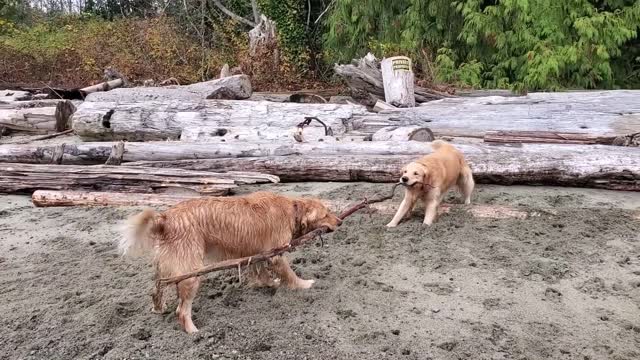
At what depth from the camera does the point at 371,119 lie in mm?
10383

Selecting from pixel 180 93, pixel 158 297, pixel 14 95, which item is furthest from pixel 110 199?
pixel 14 95

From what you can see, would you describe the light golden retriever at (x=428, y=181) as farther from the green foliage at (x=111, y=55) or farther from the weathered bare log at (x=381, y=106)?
the green foliage at (x=111, y=55)

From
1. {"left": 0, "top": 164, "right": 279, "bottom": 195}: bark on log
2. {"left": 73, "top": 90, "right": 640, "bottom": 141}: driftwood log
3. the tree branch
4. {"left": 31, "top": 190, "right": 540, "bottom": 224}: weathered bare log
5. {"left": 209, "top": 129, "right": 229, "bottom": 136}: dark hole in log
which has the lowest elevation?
{"left": 31, "top": 190, "right": 540, "bottom": 224}: weathered bare log

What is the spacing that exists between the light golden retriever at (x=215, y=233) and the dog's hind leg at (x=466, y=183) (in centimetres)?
263

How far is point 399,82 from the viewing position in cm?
1186

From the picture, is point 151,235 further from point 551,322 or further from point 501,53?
point 501,53

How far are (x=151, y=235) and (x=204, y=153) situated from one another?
16.8ft

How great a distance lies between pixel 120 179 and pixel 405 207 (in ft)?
12.0

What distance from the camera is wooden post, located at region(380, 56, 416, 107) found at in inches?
Result: 467

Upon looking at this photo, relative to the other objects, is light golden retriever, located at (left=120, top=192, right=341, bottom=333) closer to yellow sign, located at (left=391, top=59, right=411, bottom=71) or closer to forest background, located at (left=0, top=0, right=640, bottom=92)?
yellow sign, located at (left=391, top=59, right=411, bottom=71)

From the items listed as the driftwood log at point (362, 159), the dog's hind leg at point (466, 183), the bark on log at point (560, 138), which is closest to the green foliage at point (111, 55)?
the driftwood log at point (362, 159)

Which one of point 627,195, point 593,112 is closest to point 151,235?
point 627,195

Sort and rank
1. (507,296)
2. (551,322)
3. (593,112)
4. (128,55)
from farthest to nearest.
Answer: (128,55), (593,112), (507,296), (551,322)

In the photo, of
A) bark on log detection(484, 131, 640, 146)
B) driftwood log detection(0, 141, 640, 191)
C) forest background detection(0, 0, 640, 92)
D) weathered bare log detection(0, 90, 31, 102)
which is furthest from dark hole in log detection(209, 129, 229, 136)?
weathered bare log detection(0, 90, 31, 102)
